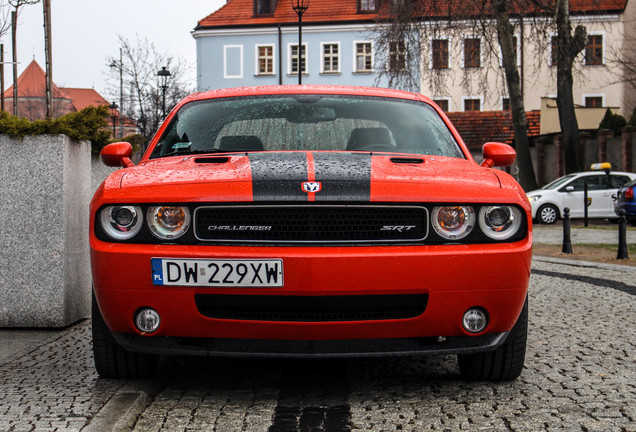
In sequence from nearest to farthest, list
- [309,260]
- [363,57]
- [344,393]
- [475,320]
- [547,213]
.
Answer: [309,260] → [475,320] → [344,393] → [547,213] → [363,57]

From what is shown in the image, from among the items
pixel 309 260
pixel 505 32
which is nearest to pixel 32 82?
pixel 505 32

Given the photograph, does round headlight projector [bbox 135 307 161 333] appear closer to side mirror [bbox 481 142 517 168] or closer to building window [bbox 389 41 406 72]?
side mirror [bbox 481 142 517 168]

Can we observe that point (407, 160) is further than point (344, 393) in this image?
Yes

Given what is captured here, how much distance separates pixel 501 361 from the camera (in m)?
4.43

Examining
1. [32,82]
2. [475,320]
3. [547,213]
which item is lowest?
[547,213]

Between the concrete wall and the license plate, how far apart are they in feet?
7.92

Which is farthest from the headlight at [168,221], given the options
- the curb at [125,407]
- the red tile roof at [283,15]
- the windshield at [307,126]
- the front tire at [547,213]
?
the red tile roof at [283,15]

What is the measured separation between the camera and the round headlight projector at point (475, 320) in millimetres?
3984

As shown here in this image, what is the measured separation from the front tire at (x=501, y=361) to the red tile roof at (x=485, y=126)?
4079cm

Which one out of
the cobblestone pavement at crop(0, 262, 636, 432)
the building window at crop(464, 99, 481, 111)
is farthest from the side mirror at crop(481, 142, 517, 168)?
the building window at crop(464, 99, 481, 111)

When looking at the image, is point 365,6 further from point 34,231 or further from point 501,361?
point 501,361

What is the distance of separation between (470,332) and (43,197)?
3.32m

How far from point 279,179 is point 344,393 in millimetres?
1133

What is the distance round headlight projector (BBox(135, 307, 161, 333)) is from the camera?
13.0 feet
